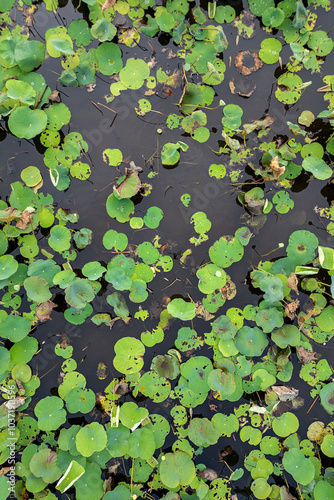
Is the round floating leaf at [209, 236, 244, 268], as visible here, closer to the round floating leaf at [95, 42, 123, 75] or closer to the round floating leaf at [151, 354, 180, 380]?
the round floating leaf at [151, 354, 180, 380]

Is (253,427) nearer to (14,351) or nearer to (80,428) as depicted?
(80,428)

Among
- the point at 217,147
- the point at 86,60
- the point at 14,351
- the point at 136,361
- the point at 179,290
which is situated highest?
the point at 86,60

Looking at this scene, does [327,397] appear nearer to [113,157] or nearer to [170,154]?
[170,154]

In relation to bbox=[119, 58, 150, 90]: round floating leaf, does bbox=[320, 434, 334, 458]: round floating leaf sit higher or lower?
lower

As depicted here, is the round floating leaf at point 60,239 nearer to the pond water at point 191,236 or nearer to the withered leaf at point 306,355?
the pond water at point 191,236

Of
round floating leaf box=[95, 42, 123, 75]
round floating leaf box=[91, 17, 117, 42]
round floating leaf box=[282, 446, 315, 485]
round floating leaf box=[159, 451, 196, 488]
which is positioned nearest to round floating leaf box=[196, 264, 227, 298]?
round floating leaf box=[159, 451, 196, 488]

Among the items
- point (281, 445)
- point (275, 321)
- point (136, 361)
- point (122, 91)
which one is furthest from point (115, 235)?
point (281, 445)

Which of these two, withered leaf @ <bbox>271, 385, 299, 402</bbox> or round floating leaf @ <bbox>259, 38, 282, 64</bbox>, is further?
round floating leaf @ <bbox>259, 38, 282, 64</bbox>
